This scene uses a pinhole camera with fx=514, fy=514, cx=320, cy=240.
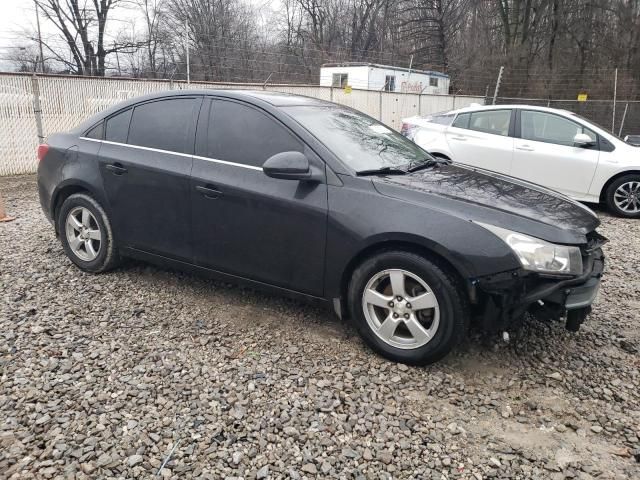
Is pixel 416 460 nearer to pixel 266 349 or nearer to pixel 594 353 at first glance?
pixel 266 349

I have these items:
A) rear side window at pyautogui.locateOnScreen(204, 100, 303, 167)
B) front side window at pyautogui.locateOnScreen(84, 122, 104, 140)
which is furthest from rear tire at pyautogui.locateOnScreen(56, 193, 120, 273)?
rear side window at pyautogui.locateOnScreen(204, 100, 303, 167)

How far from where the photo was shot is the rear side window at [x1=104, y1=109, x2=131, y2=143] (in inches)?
163

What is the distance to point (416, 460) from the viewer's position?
7.70 feet

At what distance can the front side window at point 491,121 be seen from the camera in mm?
7789

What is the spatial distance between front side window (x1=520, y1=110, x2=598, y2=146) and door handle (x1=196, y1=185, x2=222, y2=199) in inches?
222

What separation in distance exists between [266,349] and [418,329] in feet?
3.18

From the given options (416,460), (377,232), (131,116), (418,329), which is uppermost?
(131,116)

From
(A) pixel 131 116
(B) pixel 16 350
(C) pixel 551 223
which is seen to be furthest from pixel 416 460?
(A) pixel 131 116

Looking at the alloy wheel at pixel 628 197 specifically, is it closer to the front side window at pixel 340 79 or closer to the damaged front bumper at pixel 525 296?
the damaged front bumper at pixel 525 296

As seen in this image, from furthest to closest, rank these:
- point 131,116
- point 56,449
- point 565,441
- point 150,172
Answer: point 131,116 → point 150,172 → point 565,441 → point 56,449

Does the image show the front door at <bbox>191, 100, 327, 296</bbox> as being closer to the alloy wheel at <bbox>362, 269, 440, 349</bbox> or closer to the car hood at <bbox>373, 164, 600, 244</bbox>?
the alloy wheel at <bbox>362, 269, 440, 349</bbox>

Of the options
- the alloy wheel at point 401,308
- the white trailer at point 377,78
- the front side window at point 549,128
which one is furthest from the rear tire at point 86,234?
the white trailer at point 377,78

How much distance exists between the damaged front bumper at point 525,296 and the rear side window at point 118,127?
2968 millimetres

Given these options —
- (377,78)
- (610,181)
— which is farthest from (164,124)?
(377,78)
